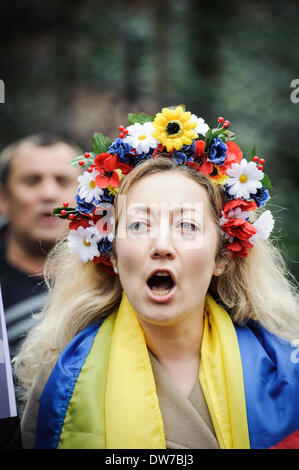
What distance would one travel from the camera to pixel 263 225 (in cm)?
219

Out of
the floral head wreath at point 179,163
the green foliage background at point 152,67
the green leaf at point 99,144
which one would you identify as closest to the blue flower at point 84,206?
the floral head wreath at point 179,163

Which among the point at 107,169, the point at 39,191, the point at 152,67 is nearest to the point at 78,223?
the point at 107,169

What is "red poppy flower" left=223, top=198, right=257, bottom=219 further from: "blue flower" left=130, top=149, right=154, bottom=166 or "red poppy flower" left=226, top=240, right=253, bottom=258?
"blue flower" left=130, top=149, right=154, bottom=166

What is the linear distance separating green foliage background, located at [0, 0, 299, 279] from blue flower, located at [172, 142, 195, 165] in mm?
4649

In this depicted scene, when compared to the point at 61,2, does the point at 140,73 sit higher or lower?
lower

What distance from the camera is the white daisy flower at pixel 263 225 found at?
7.16 feet

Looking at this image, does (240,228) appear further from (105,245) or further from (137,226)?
(105,245)

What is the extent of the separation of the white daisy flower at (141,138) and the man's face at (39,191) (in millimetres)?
1664

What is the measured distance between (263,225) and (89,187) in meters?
0.75

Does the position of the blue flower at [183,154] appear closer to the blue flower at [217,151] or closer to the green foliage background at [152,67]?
the blue flower at [217,151]

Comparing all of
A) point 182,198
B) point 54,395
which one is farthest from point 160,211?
point 54,395
